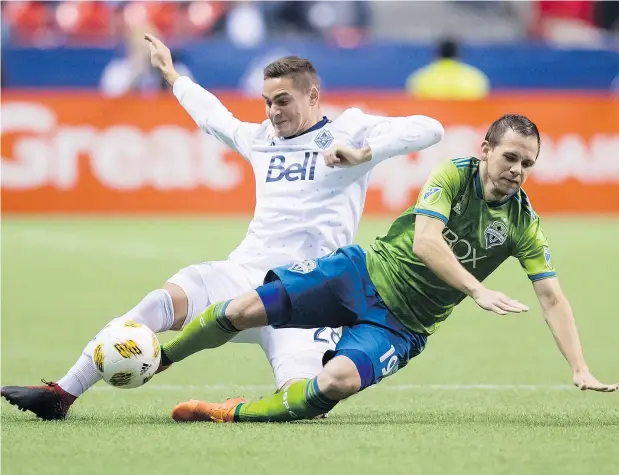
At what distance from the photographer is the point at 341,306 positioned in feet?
19.8

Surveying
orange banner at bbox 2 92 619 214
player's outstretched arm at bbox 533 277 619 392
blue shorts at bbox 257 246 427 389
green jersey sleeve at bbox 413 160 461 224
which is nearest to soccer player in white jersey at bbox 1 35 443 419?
blue shorts at bbox 257 246 427 389

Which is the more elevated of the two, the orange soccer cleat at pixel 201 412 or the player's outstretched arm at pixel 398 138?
the player's outstretched arm at pixel 398 138

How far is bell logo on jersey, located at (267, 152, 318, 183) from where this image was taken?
264 inches

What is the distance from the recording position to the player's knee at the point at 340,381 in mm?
5660

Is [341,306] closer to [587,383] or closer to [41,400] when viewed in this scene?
[587,383]

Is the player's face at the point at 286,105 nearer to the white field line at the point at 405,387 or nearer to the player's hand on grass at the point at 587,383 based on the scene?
the white field line at the point at 405,387

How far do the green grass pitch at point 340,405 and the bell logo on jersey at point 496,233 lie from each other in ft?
2.66

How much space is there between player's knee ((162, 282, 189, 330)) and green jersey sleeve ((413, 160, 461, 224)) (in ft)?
4.11

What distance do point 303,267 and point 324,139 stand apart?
3.12 ft

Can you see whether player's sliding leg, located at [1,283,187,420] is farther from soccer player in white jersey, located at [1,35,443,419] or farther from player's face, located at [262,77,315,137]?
player's face, located at [262,77,315,137]

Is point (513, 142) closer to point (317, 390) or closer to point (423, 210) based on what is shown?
point (423, 210)

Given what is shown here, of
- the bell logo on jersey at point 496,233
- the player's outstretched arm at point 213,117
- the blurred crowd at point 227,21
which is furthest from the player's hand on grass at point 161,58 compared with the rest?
the blurred crowd at point 227,21

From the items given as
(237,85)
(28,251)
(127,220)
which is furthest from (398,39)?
(28,251)

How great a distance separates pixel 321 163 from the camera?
668 cm
